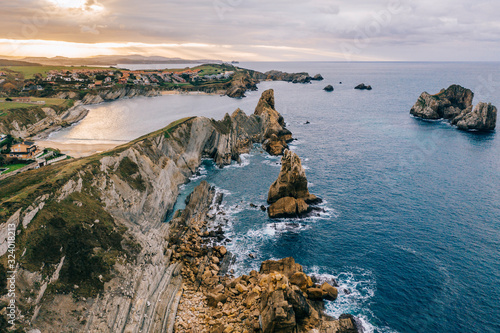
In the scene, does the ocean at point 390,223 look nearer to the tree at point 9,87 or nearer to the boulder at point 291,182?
the boulder at point 291,182

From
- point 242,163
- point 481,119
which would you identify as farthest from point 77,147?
point 481,119

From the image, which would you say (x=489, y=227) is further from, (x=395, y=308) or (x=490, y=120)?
(x=490, y=120)

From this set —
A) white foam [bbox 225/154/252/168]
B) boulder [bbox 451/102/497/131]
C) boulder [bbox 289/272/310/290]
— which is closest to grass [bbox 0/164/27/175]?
white foam [bbox 225/154/252/168]

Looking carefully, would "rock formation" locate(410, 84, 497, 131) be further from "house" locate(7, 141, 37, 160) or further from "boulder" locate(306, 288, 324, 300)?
"house" locate(7, 141, 37, 160)

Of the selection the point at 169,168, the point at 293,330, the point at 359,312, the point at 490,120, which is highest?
the point at 490,120

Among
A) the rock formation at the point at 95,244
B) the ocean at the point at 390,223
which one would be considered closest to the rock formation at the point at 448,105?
the ocean at the point at 390,223

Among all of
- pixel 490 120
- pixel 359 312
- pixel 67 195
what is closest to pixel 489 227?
pixel 359 312
